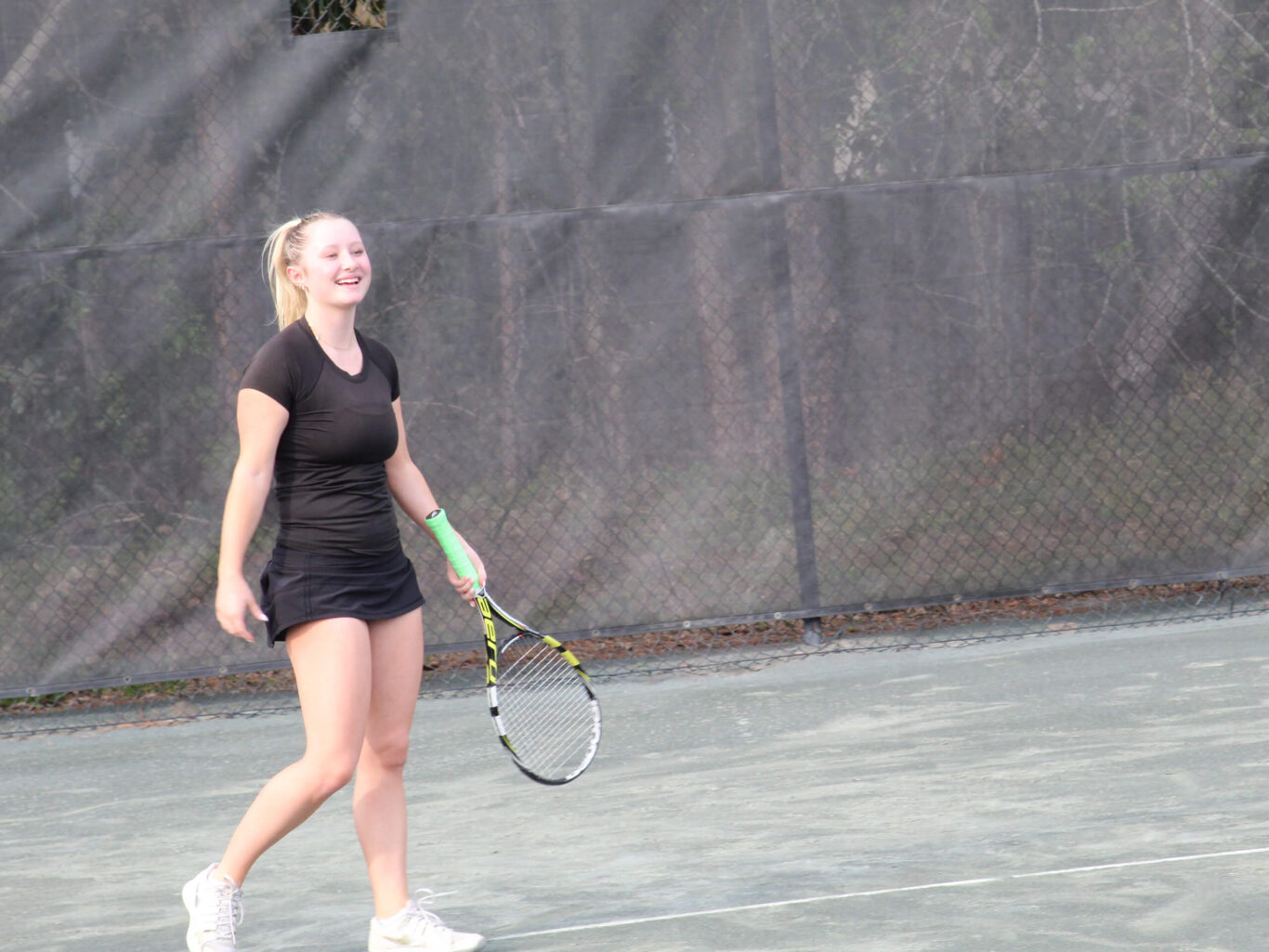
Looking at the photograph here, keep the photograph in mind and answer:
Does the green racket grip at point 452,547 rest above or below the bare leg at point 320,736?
above

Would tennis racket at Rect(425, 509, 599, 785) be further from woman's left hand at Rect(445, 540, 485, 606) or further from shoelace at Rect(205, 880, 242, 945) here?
shoelace at Rect(205, 880, 242, 945)

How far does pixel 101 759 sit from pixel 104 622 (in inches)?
22.9

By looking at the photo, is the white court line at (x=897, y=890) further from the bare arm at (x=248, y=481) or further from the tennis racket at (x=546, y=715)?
the bare arm at (x=248, y=481)

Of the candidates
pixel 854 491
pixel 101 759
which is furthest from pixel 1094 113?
pixel 101 759

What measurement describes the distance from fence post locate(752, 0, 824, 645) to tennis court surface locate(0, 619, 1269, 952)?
2.53ft

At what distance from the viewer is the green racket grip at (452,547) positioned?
3.37 metres

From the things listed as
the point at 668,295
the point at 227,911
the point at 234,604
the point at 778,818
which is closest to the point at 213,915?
the point at 227,911

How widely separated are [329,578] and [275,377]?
0.42 metres

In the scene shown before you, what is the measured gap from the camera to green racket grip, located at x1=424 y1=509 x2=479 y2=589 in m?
3.37

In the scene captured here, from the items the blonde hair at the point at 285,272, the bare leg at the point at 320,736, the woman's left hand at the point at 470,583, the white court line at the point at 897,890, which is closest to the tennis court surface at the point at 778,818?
the white court line at the point at 897,890

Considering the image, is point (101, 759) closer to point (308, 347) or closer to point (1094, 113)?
point (308, 347)

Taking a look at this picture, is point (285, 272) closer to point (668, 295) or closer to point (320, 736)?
point (320, 736)

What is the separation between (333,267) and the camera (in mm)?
3193

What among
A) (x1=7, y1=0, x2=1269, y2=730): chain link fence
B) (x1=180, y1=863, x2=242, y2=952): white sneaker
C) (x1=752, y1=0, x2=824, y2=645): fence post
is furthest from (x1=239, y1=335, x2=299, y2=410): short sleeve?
(x1=752, y1=0, x2=824, y2=645): fence post
